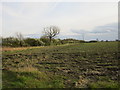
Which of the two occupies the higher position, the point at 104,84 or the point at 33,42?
the point at 33,42

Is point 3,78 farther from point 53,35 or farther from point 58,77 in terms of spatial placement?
point 53,35

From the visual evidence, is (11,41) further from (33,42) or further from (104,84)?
(104,84)

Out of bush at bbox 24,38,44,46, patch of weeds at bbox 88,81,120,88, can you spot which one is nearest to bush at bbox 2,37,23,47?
bush at bbox 24,38,44,46

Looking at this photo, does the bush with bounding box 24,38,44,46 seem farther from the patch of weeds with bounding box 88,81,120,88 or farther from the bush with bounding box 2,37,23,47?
the patch of weeds with bounding box 88,81,120,88

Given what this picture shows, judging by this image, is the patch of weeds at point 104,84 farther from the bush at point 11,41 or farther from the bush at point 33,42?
the bush at point 11,41

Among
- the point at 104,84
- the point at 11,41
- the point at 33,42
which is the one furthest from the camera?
the point at 33,42

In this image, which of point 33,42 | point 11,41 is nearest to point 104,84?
point 33,42

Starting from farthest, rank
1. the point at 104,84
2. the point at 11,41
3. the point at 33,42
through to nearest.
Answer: the point at 33,42
the point at 11,41
the point at 104,84

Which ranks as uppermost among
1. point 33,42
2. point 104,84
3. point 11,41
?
point 11,41

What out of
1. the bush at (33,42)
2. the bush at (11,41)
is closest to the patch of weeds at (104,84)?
the bush at (33,42)

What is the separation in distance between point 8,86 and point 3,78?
3.18 feet

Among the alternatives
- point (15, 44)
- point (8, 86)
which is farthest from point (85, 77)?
point (15, 44)

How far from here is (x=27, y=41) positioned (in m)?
41.8

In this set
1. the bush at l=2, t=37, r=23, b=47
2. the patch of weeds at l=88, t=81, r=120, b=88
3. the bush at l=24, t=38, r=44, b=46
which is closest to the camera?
the patch of weeds at l=88, t=81, r=120, b=88
